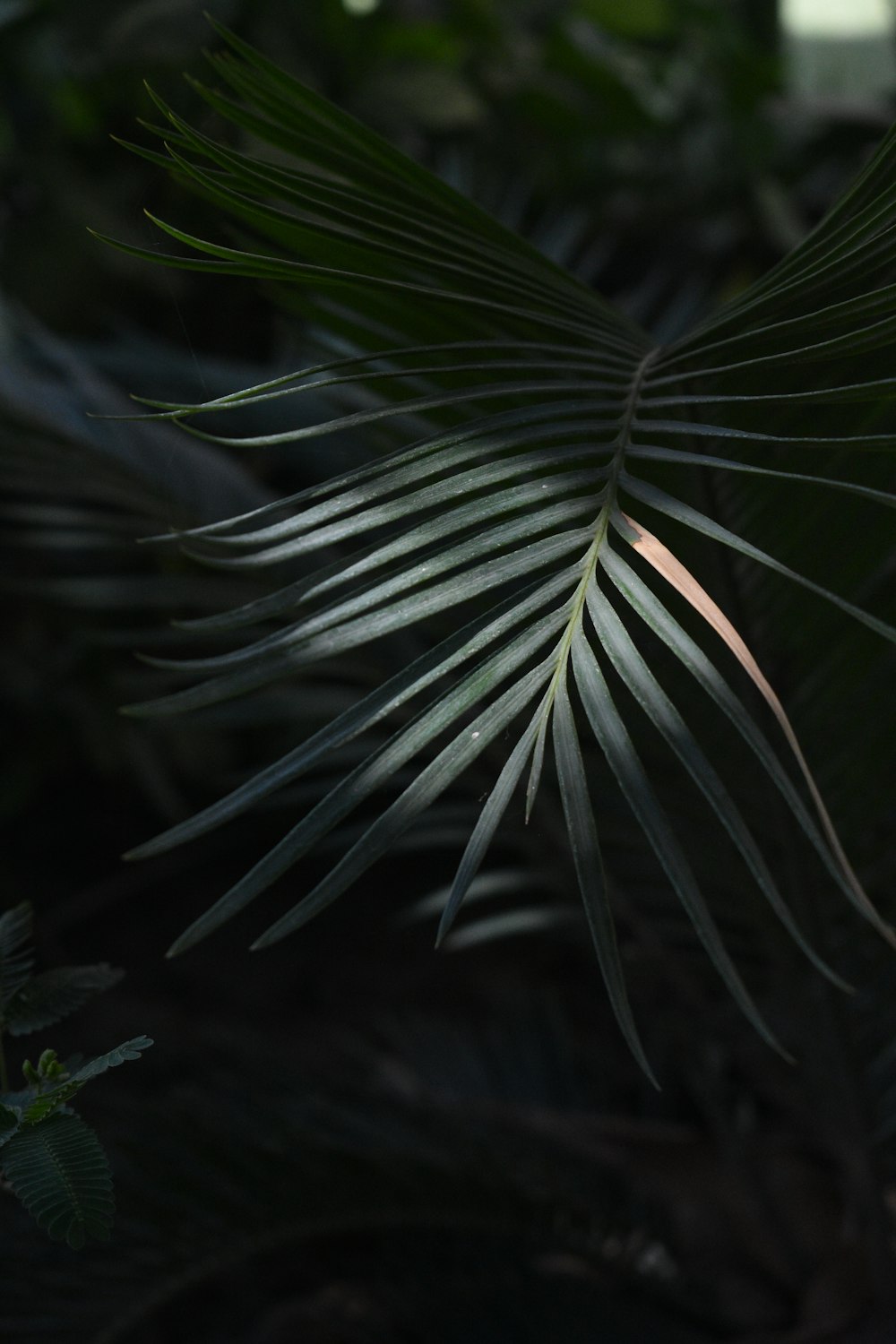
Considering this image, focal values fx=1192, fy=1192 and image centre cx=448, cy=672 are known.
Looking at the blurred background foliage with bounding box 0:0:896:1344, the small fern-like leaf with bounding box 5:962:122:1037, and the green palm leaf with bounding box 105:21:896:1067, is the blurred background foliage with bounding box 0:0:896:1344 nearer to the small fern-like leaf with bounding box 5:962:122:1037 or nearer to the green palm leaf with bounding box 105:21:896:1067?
the green palm leaf with bounding box 105:21:896:1067

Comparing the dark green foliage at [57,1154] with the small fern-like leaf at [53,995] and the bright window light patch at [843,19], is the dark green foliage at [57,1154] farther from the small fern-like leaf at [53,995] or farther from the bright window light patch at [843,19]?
the bright window light patch at [843,19]

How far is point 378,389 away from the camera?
0.83m

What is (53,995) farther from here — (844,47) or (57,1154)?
(844,47)

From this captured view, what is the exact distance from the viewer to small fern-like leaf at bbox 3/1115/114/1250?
41 centimetres

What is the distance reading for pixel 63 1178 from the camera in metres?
0.41

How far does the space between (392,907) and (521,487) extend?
1.58 meters

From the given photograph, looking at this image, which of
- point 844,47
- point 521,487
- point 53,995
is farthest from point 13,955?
point 844,47

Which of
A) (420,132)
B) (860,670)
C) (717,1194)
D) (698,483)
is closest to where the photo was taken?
(698,483)

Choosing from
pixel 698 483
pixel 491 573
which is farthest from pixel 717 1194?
pixel 491 573

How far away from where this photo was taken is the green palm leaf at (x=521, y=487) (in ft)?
1.40

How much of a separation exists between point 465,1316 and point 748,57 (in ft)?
6.91

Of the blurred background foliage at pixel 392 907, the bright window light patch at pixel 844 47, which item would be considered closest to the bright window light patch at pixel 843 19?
the bright window light patch at pixel 844 47

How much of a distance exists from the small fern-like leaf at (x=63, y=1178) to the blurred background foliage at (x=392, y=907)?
35 centimetres

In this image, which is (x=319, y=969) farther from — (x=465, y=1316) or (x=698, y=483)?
(x=698, y=483)
